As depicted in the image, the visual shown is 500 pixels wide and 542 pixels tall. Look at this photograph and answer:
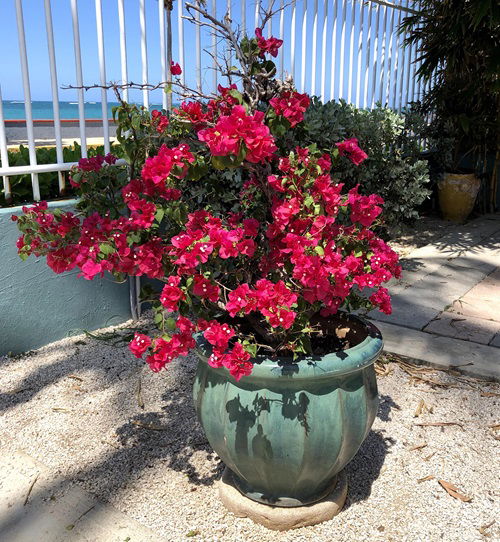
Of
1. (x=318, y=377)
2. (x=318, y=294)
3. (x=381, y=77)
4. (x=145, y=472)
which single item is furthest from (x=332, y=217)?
(x=381, y=77)

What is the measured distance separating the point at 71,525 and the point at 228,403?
732 millimetres

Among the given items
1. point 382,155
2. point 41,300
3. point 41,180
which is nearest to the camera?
point 41,300

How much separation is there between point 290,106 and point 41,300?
220 centimetres

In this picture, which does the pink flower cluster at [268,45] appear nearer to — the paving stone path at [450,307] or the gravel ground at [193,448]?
the gravel ground at [193,448]

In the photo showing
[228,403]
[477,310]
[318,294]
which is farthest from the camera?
[477,310]

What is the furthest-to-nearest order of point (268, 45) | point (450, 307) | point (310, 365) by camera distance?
point (450, 307)
point (268, 45)
point (310, 365)

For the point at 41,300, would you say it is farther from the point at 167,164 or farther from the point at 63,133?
the point at 63,133

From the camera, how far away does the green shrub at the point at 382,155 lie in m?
4.09

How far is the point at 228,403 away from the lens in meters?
1.80

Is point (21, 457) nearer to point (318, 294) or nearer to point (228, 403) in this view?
point (228, 403)

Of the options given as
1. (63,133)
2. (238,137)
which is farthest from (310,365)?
(63,133)

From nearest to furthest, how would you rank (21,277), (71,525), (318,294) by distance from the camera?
(318,294) < (71,525) < (21,277)

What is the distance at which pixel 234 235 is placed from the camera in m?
1.68

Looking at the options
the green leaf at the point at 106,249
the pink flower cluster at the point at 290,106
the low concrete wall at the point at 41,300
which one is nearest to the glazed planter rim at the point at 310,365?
the green leaf at the point at 106,249
